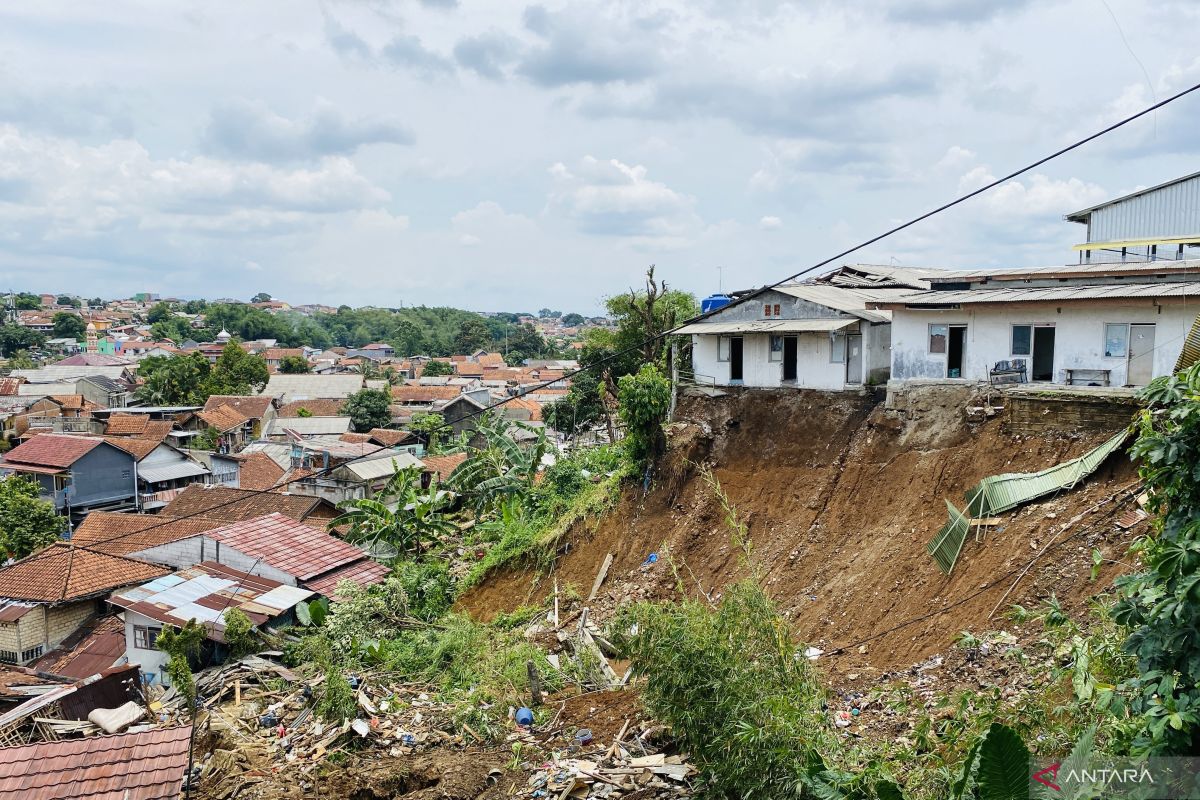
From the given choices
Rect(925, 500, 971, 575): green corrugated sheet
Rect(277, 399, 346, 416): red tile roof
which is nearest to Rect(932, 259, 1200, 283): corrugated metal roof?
Rect(925, 500, 971, 575): green corrugated sheet

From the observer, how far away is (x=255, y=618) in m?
14.1

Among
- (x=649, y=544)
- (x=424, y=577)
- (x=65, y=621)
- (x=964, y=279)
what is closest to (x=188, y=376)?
(x=65, y=621)

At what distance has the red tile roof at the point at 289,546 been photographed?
1634 cm

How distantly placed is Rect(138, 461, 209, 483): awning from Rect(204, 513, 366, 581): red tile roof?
17.5m

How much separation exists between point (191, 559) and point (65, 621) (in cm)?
310

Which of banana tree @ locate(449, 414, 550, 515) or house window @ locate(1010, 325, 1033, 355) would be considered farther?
banana tree @ locate(449, 414, 550, 515)

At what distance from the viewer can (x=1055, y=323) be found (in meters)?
12.7

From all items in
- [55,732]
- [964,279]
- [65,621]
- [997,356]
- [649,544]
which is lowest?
[65,621]

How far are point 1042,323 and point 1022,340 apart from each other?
1.25ft

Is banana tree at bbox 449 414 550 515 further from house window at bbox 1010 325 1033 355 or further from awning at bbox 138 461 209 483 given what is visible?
awning at bbox 138 461 209 483

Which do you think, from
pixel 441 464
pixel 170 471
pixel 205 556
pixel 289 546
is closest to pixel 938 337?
pixel 289 546

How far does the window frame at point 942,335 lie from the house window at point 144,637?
45.8ft

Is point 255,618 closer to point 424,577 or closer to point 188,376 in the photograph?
point 424,577

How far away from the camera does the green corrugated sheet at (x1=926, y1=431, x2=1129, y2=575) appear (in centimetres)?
1028
